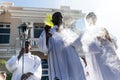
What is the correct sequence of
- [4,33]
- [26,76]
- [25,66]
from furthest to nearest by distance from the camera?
[4,33], [25,66], [26,76]

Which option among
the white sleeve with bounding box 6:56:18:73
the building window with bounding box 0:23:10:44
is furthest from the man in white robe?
the building window with bounding box 0:23:10:44

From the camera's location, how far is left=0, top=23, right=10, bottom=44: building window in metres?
17.0

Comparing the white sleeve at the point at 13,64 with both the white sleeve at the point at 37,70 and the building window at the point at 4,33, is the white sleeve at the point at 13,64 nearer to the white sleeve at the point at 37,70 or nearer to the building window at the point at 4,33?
the white sleeve at the point at 37,70

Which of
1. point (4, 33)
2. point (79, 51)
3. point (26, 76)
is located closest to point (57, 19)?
point (79, 51)

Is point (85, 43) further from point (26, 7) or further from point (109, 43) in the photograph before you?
point (26, 7)

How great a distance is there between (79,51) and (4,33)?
42.1 feet

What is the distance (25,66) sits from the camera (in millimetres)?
5637

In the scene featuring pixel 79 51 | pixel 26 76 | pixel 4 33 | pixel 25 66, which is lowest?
pixel 26 76

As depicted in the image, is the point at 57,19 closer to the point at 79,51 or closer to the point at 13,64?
the point at 79,51

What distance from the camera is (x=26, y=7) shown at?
17.4 meters

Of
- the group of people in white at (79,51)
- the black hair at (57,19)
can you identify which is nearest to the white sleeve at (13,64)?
the group of people in white at (79,51)

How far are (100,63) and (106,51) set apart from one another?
0.18 meters

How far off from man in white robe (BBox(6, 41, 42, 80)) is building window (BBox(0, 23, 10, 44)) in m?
11.4

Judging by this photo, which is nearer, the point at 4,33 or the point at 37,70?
the point at 37,70
